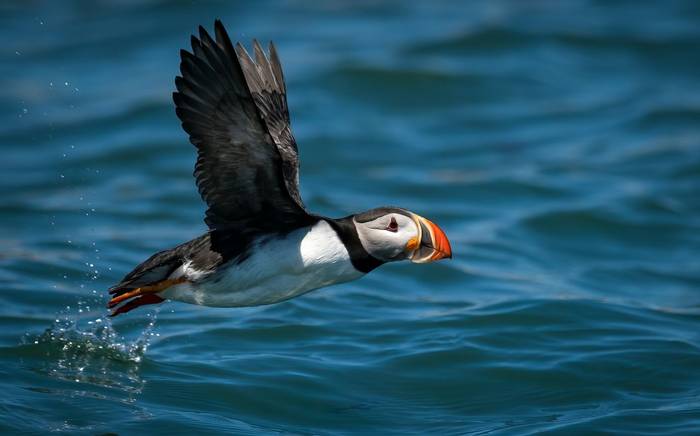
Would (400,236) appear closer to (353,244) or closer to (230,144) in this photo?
(353,244)

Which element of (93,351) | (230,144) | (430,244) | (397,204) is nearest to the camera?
(230,144)

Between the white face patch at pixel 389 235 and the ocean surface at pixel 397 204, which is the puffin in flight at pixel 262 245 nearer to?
the white face patch at pixel 389 235

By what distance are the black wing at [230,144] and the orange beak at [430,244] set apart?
657mm

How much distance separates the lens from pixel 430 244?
19.9ft

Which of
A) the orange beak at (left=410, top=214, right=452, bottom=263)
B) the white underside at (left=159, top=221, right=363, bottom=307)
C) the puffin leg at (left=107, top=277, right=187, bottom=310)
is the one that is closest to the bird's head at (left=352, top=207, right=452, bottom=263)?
the orange beak at (left=410, top=214, right=452, bottom=263)

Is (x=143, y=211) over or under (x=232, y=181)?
over

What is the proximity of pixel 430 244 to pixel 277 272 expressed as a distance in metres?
0.89

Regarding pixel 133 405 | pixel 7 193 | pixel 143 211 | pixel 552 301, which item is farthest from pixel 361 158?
pixel 133 405

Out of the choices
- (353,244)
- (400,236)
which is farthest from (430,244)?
(353,244)

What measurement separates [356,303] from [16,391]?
10.9 ft

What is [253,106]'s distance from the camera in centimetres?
551

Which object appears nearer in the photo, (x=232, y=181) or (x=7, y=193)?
(x=232, y=181)

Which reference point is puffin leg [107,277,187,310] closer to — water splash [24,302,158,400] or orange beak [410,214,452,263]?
water splash [24,302,158,400]

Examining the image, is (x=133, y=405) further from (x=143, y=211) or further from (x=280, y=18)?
(x=280, y=18)
